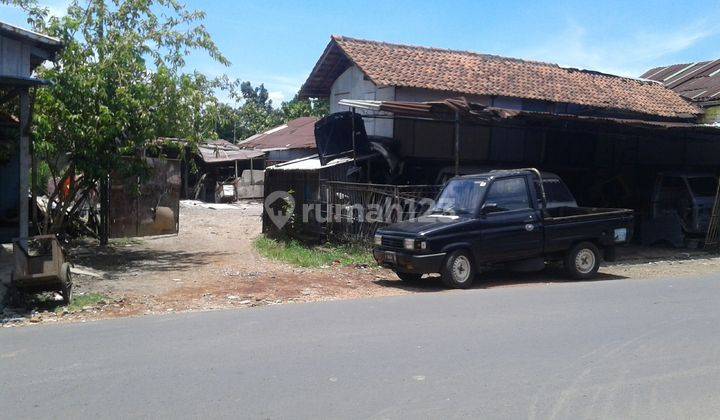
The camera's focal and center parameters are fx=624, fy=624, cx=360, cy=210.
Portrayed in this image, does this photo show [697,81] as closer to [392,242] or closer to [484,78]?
[484,78]

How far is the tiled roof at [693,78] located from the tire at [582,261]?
14511 mm

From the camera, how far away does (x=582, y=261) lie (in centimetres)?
1224

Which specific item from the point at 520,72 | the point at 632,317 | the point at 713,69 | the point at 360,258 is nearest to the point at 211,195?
the point at 520,72

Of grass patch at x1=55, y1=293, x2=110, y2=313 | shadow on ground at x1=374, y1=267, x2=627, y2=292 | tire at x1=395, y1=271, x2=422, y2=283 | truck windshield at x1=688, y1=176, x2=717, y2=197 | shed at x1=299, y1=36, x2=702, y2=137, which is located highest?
shed at x1=299, y1=36, x2=702, y2=137

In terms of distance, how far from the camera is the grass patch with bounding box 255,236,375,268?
13430 mm

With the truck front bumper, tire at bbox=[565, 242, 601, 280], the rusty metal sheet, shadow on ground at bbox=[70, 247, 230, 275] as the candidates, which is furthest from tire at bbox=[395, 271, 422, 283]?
the rusty metal sheet

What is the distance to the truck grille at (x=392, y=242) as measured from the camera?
11078 millimetres

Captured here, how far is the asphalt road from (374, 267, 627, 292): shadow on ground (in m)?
2.19

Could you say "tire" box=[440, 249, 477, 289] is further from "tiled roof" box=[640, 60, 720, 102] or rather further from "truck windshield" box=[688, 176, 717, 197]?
"tiled roof" box=[640, 60, 720, 102]

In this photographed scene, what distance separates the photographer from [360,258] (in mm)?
13773

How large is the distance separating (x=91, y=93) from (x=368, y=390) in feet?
30.8

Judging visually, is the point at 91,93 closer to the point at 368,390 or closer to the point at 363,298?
the point at 363,298

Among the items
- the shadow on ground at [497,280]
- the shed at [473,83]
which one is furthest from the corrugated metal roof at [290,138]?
the shadow on ground at [497,280]

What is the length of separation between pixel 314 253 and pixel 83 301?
5720 millimetres
